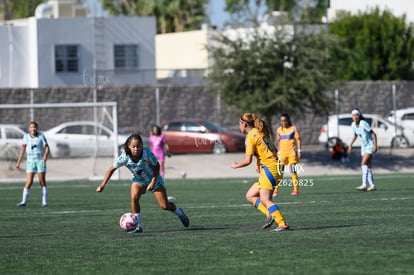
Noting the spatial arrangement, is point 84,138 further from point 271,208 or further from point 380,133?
point 271,208

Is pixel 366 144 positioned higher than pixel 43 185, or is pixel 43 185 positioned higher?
pixel 366 144

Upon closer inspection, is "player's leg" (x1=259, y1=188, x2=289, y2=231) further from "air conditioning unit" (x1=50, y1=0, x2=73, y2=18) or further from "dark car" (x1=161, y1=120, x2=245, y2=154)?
"air conditioning unit" (x1=50, y1=0, x2=73, y2=18)

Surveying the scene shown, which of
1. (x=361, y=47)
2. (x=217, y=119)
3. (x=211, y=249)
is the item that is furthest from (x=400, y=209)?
(x=361, y=47)

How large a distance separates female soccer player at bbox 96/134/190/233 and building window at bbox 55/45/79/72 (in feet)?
133

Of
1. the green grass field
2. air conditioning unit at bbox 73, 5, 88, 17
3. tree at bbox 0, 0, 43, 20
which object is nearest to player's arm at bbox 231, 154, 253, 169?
the green grass field

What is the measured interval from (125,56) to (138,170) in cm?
4251

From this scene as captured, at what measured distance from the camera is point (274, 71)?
141ft

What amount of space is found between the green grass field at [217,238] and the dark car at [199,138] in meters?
17.8

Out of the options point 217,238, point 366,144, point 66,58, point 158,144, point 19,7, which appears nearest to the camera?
point 217,238

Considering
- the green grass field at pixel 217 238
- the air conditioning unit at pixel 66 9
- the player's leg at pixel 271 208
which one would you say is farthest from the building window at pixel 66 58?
the player's leg at pixel 271 208

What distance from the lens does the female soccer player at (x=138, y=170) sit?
15.9 meters

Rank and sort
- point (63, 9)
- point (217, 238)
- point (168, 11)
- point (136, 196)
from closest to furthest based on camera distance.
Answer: point (217, 238), point (136, 196), point (63, 9), point (168, 11)

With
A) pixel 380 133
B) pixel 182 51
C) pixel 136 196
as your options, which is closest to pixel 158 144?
pixel 136 196

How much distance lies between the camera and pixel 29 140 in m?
23.5
